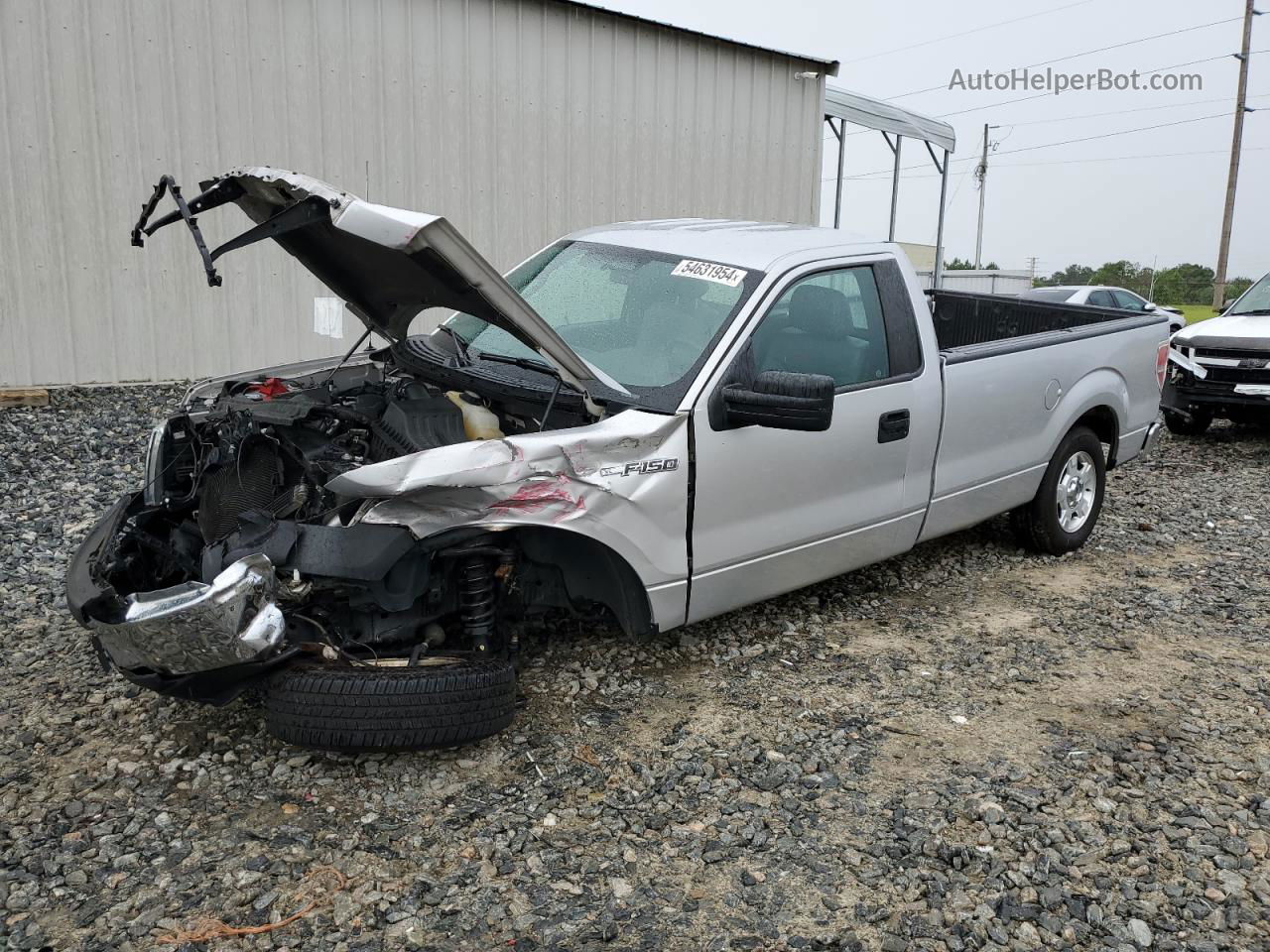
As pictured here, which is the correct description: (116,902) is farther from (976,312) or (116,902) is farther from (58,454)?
(976,312)

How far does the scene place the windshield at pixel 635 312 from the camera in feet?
12.5

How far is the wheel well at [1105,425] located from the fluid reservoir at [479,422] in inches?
144

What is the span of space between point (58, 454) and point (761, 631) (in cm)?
524

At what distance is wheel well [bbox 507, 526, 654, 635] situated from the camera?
3535 millimetres

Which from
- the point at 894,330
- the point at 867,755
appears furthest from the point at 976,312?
the point at 867,755

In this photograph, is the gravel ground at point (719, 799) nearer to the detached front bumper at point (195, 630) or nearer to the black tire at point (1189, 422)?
the detached front bumper at point (195, 630)

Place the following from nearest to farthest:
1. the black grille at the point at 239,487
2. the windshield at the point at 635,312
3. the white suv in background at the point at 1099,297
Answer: the black grille at the point at 239,487, the windshield at the point at 635,312, the white suv in background at the point at 1099,297

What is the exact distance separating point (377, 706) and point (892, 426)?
247 cm

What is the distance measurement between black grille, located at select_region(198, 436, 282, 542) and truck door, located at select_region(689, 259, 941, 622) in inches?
58.8

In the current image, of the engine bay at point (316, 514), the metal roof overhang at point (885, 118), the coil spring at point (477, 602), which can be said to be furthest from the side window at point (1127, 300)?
the coil spring at point (477, 602)

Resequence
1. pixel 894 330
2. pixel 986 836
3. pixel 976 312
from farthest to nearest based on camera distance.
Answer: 1. pixel 976 312
2. pixel 894 330
3. pixel 986 836

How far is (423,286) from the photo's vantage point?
3719 millimetres

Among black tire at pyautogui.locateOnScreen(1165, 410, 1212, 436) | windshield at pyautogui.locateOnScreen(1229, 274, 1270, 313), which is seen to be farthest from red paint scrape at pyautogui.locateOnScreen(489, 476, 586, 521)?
windshield at pyautogui.locateOnScreen(1229, 274, 1270, 313)

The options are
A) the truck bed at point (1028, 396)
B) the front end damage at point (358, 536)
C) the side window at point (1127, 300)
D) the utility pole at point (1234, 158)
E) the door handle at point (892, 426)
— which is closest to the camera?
the front end damage at point (358, 536)
